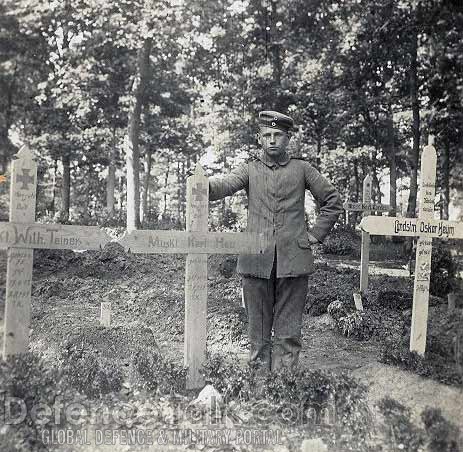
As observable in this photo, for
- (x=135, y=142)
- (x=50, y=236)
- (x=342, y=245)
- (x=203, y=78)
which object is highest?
(x=203, y=78)

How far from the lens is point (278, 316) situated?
4086 millimetres

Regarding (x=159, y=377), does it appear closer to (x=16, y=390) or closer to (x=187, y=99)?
(x=16, y=390)

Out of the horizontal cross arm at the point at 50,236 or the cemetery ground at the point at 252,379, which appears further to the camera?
the horizontal cross arm at the point at 50,236

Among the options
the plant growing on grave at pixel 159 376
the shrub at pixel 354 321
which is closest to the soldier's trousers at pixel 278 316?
the plant growing on grave at pixel 159 376

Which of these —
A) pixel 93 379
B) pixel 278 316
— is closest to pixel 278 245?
pixel 278 316

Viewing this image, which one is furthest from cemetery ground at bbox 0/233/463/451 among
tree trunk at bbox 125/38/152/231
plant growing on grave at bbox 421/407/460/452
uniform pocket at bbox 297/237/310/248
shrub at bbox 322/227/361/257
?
shrub at bbox 322/227/361/257

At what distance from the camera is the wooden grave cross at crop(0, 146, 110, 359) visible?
327 centimetres

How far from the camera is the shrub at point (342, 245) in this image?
1454cm

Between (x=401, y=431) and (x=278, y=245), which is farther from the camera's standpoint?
(x=278, y=245)

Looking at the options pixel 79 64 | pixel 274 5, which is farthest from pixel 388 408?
pixel 274 5

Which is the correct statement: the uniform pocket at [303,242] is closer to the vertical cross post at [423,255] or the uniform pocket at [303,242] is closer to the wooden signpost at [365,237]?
the vertical cross post at [423,255]

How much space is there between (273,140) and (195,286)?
1.34m

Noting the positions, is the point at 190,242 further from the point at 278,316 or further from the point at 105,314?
the point at 105,314

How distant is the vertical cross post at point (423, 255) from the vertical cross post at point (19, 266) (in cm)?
342
